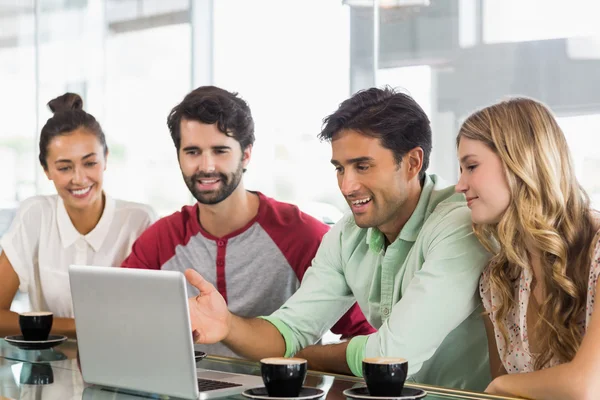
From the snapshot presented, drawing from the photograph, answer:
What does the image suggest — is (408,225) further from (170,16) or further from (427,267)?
(170,16)

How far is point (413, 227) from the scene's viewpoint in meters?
2.06

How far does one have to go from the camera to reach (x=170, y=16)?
14.4ft

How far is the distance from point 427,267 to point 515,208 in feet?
0.75

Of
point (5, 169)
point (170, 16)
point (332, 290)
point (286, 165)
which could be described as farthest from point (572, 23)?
point (5, 169)

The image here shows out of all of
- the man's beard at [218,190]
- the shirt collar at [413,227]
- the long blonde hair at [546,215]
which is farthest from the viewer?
the man's beard at [218,190]

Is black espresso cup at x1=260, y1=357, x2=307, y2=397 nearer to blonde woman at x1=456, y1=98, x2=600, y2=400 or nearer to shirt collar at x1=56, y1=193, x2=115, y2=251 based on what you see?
blonde woman at x1=456, y1=98, x2=600, y2=400

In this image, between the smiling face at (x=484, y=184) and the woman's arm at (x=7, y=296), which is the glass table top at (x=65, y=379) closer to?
the smiling face at (x=484, y=184)

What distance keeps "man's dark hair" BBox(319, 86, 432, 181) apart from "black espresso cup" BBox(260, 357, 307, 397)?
0.83m

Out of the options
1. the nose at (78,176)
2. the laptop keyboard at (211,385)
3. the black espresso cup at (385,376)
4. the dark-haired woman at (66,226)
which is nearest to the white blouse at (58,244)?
the dark-haired woman at (66,226)

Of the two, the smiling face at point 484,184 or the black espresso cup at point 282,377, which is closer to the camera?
the black espresso cup at point 282,377

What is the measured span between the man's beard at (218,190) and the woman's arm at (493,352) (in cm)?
91

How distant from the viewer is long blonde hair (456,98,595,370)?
5.62ft

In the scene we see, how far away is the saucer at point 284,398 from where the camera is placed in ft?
4.48

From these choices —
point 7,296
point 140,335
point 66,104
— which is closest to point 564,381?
point 140,335
